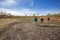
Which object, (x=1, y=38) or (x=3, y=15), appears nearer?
(x=1, y=38)

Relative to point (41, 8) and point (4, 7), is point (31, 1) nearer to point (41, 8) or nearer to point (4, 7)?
point (41, 8)

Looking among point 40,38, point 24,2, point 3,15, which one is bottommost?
point 40,38

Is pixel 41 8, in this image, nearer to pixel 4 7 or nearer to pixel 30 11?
pixel 30 11

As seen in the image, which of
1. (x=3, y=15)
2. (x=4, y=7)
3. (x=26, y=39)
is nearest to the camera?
(x=26, y=39)

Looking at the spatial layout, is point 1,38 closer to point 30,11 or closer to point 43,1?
point 30,11

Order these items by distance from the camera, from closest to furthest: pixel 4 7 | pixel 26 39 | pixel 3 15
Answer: pixel 26 39 < pixel 4 7 < pixel 3 15

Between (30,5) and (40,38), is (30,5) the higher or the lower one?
the higher one

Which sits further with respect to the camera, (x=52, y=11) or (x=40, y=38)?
(x=52, y=11)

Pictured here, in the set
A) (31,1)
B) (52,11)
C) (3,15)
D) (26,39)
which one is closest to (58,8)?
(52,11)

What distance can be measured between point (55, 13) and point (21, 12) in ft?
4.79

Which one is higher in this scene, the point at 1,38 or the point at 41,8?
the point at 41,8

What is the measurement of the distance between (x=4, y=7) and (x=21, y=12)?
2.30 ft

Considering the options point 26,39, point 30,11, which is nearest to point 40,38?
point 26,39

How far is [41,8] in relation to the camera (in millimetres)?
6812
